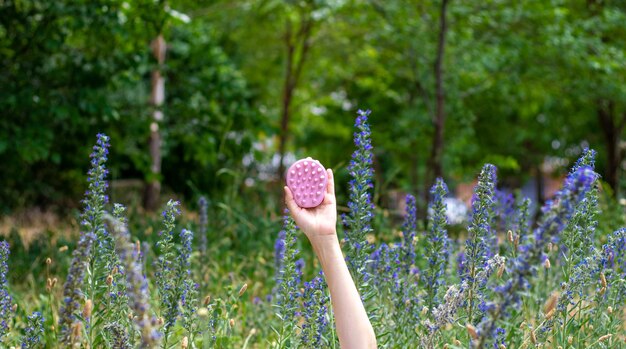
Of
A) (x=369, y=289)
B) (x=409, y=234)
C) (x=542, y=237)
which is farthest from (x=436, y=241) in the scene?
(x=542, y=237)

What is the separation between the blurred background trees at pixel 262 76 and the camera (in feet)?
21.7

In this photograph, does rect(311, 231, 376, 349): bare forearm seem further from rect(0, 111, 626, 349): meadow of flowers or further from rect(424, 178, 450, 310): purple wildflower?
rect(424, 178, 450, 310): purple wildflower

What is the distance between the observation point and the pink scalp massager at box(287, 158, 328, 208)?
8.56 feet

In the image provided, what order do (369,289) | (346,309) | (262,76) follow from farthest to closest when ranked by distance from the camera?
(262,76)
(369,289)
(346,309)

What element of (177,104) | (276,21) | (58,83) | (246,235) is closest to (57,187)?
(276,21)

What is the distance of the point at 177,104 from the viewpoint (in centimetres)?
791

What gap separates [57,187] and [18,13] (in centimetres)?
625

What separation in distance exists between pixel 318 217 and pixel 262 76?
12393 millimetres

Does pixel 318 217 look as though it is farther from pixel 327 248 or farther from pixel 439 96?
pixel 439 96

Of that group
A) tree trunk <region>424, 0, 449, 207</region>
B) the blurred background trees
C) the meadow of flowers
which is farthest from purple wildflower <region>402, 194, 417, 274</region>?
tree trunk <region>424, 0, 449, 207</region>

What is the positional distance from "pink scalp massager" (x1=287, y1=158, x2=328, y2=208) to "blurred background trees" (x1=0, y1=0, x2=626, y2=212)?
2.85 ft

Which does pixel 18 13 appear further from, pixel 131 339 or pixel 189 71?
pixel 131 339

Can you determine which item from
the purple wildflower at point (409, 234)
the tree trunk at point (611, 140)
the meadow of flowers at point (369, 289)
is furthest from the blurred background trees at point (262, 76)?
the purple wildflower at point (409, 234)

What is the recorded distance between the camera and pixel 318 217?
102 inches
